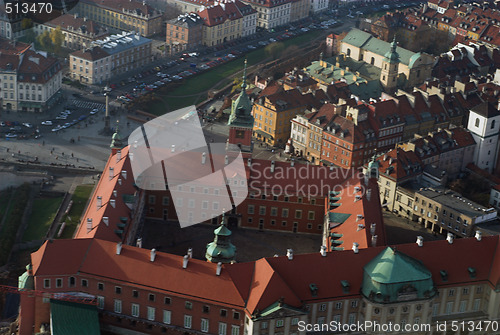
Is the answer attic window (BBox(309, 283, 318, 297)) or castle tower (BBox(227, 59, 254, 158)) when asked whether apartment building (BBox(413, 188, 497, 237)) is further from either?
attic window (BBox(309, 283, 318, 297))

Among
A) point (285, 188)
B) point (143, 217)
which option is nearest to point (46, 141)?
point (143, 217)

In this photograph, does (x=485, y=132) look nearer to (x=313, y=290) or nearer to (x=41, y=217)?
(x=313, y=290)

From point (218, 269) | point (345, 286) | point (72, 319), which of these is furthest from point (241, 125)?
point (72, 319)

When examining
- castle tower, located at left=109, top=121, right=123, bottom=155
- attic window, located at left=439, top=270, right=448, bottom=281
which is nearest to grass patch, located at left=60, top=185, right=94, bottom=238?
castle tower, located at left=109, top=121, right=123, bottom=155

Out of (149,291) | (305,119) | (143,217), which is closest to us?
(149,291)

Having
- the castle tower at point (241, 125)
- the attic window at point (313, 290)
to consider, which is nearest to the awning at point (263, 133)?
the castle tower at point (241, 125)

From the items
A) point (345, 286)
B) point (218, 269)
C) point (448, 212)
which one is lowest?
→ point (448, 212)

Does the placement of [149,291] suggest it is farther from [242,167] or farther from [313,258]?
[242,167]
